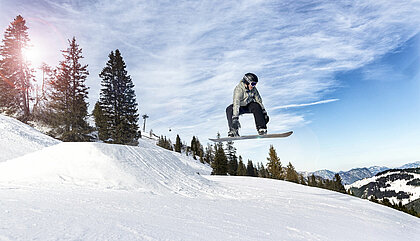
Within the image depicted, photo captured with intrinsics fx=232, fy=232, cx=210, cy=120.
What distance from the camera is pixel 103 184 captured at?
8.33 metres

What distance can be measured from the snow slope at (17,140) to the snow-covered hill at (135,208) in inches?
343

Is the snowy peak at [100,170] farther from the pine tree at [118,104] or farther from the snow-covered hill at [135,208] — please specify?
the pine tree at [118,104]

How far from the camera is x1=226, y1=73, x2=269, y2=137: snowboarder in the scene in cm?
696

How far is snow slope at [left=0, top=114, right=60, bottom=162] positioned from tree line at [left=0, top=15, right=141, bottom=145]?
5842 mm

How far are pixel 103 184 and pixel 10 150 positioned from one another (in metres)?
13.1

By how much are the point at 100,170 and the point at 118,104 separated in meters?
22.7

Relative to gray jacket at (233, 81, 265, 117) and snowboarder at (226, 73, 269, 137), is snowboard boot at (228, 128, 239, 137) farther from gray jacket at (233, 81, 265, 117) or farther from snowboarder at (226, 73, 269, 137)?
gray jacket at (233, 81, 265, 117)

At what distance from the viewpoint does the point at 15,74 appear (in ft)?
108

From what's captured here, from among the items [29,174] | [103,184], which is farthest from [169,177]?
[29,174]

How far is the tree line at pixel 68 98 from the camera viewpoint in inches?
1094

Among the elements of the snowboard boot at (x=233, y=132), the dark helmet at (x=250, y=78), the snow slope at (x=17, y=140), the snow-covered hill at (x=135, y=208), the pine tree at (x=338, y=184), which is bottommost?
the pine tree at (x=338, y=184)

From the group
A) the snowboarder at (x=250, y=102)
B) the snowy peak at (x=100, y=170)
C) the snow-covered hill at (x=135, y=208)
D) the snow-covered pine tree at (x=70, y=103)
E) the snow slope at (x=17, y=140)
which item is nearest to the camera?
the snow-covered hill at (x=135, y=208)

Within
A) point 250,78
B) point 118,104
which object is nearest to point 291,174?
point 118,104

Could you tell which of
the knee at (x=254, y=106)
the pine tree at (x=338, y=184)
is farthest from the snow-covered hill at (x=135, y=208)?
the pine tree at (x=338, y=184)
